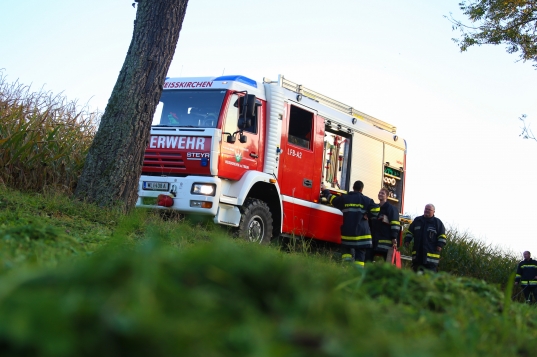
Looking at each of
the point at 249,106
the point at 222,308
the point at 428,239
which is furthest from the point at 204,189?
the point at 222,308

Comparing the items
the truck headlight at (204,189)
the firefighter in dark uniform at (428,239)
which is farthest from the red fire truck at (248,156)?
the firefighter in dark uniform at (428,239)

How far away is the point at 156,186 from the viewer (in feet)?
37.6

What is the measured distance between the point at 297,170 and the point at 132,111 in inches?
151

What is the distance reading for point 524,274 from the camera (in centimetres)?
1566

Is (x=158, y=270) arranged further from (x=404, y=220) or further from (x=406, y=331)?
(x=404, y=220)

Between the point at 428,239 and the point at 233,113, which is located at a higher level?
the point at 233,113

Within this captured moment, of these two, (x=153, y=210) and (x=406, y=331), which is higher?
(x=153, y=210)

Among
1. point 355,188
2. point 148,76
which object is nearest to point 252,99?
point 148,76

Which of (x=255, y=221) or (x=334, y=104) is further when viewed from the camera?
(x=334, y=104)

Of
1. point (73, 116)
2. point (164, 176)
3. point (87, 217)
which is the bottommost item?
point (87, 217)

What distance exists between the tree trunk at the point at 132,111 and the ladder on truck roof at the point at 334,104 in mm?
3107

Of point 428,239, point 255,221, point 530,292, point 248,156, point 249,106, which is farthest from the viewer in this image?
point 530,292

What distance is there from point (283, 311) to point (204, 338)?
0.39 meters

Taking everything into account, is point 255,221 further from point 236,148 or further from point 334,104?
point 334,104
